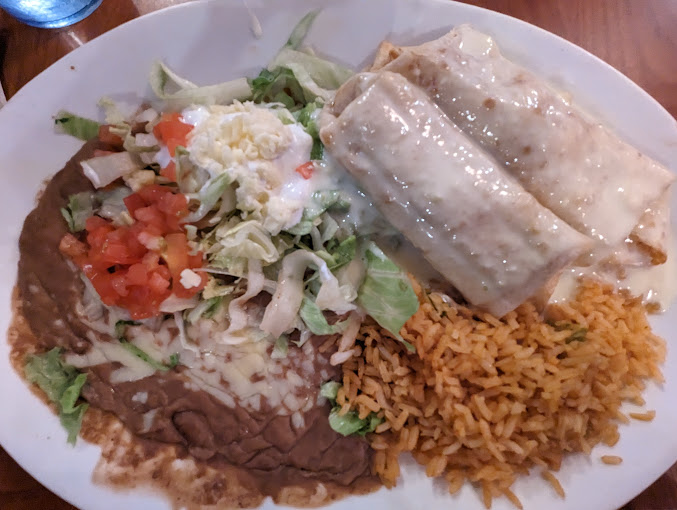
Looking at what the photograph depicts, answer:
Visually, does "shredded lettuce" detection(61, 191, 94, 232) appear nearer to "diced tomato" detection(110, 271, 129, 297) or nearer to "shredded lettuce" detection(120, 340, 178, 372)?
"diced tomato" detection(110, 271, 129, 297)

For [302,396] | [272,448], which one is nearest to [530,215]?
[302,396]

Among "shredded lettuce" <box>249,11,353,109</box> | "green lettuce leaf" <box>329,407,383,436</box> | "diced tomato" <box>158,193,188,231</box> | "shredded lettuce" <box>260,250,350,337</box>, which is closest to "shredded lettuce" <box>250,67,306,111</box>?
"shredded lettuce" <box>249,11,353,109</box>

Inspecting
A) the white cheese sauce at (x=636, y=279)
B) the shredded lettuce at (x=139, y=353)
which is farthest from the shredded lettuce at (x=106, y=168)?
the white cheese sauce at (x=636, y=279)

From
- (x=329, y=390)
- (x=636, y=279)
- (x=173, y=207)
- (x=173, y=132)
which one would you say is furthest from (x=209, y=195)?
(x=636, y=279)

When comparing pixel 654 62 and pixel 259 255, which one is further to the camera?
pixel 654 62

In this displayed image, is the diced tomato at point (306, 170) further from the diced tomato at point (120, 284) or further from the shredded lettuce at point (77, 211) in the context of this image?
the shredded lettuce at point (77, 211)

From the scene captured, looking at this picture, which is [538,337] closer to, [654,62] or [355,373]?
[355,373]
